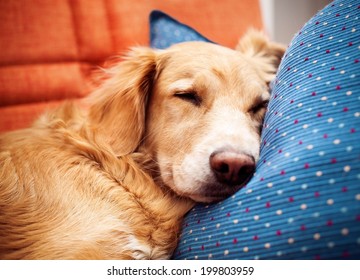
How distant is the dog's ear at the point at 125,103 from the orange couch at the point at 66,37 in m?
0.51

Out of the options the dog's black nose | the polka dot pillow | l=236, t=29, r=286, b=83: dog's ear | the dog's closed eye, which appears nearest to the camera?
the polka dot pillow

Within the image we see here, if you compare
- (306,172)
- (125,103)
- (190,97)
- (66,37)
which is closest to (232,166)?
(306,172)

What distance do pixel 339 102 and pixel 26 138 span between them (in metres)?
0.96

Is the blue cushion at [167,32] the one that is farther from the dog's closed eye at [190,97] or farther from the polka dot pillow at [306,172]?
the polka dot pillow at [306,172]

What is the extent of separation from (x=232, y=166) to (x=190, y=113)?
0.30 metres

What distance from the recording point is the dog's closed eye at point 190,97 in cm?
108

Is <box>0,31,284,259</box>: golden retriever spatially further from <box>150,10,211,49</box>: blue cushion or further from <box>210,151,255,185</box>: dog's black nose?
<box>150,10,211,49</box>: blue cushion

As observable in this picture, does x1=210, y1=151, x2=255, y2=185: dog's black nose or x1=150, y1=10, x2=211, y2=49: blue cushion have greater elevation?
x1=150, y1=10, x2=211, y2=49: blue cushion

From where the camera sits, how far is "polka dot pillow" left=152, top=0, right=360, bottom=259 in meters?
0.61

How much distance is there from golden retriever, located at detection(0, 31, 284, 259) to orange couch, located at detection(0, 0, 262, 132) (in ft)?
1.55

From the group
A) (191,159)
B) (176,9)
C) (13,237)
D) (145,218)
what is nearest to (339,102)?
(191,159)

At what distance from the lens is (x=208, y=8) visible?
194 centimetres

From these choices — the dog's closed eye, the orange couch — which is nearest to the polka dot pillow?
the dog's closed eye
